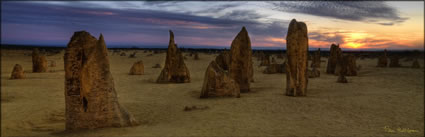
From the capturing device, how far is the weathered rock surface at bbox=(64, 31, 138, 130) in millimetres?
8034

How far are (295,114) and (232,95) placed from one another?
3.72 m

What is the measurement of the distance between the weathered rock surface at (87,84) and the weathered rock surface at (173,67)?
37.0 ft

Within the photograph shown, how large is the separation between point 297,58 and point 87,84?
29.1 feet

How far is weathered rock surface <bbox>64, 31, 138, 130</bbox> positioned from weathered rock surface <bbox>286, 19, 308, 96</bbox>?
8.25 m

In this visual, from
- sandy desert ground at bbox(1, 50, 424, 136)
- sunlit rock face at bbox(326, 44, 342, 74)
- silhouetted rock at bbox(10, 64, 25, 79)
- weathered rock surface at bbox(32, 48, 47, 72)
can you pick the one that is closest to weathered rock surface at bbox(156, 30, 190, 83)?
sandy desert ground at bbox(1, 50, 424, 136)

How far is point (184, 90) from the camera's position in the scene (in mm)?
16578

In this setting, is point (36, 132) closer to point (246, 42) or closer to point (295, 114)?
point (295, 114)

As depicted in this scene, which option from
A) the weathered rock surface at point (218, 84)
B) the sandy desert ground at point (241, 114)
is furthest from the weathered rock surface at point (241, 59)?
the weathered rock surface at point (218, 84)

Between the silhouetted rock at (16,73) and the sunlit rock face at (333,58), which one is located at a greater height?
the sunlit rock face at (333,58)

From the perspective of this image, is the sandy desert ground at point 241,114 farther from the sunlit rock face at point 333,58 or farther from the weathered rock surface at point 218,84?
the sunlit rock face at point 333,58

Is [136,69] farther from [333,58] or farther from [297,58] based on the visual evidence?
[333,58]

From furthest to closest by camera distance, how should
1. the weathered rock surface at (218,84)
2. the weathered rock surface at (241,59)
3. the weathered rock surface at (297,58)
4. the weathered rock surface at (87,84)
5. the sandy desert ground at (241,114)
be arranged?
the weathered rock surface at (241,59) → the weathered rock surface at (297,58) → the weathered rock surface at (218,84) → the sandy desert ground at (241,114) → the weathered rock surface at (87,84)

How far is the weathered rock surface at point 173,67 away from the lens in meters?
19.6

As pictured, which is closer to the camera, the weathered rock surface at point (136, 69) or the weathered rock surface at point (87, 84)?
the weathered rock surface at point (87, 84)
